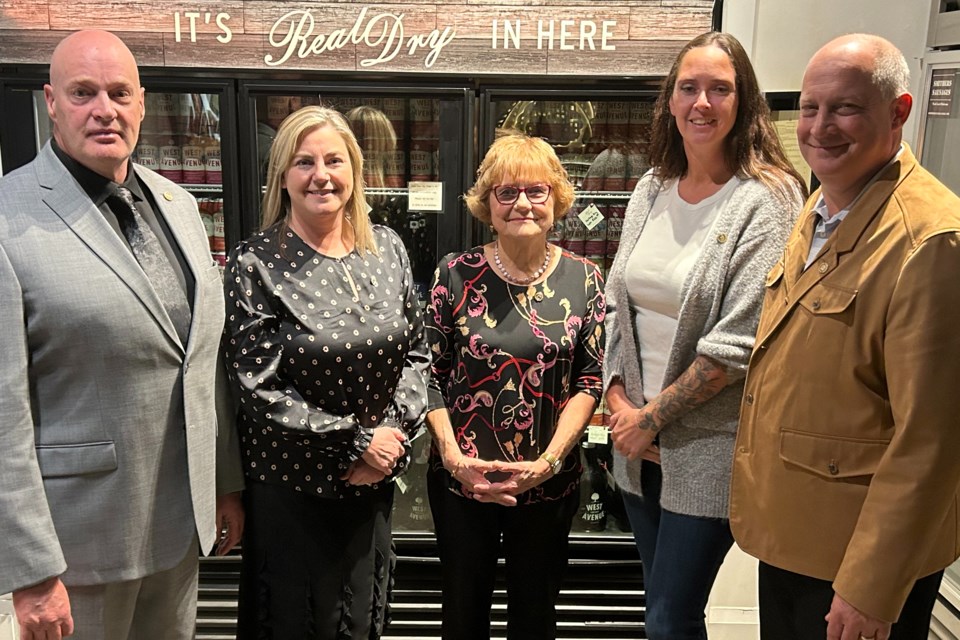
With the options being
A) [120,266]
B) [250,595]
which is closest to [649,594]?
[250,595]

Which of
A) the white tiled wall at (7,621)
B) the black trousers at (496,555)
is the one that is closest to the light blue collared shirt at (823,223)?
the black trousers at (496,555)

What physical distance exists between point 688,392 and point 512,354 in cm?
44

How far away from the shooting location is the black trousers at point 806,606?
138 cm

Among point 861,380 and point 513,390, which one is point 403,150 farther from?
point 861,380

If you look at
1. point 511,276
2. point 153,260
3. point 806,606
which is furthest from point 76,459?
point 806,606

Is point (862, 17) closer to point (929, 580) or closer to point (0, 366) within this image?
point (929, 580)

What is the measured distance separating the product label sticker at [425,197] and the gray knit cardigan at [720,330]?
1.10m

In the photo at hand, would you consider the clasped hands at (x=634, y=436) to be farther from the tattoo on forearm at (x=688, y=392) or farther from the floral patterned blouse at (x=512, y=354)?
the floral patterned blouse at (x=512, y=354)

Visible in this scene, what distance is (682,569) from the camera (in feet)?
5.94

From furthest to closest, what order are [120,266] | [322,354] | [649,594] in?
[649,594], [322,354], [120,266]

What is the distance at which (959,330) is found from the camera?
1182 mm

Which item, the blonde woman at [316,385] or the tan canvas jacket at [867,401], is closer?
the tan canvas jacket at [867,401]

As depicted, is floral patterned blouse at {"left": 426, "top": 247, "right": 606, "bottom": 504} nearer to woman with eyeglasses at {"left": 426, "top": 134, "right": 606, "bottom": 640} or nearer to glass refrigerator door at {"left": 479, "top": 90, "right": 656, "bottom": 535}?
woman with eyeglasses at {"left": 426, "top": 134, "right": 606, "bottom": 640}

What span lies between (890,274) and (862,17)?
5.28 ft
